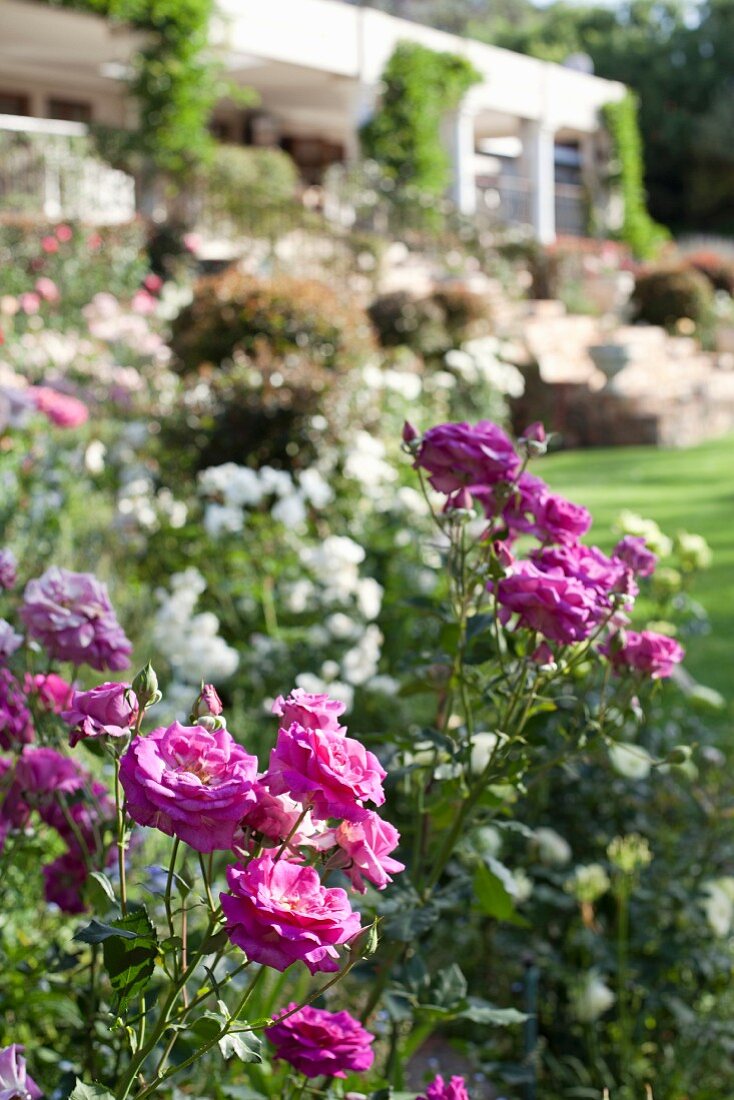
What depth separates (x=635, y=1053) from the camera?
233 centimetres

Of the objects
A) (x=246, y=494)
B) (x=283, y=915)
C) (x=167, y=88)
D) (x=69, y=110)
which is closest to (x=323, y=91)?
(x=69, y=110)

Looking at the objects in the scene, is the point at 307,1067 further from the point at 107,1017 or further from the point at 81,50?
the point at 81,50

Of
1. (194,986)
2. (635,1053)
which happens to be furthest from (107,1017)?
(635,1053)

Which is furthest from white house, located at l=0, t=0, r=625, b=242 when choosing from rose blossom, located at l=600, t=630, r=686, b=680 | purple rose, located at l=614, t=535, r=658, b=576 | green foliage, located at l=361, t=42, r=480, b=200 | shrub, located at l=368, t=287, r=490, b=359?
rose blossom, located at l=600, t=630, r=686, b=680

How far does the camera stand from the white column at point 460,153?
826 inches

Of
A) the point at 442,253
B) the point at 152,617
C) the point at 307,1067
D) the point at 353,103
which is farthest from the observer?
the point at 353,103

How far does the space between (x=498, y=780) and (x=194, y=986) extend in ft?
1.57

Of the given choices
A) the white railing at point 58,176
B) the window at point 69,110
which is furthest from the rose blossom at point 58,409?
the window at point 69,110

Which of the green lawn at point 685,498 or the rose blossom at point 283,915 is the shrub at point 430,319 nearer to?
the green lawn at point 685,498

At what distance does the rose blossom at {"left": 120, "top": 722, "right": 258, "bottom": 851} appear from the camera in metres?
0.90

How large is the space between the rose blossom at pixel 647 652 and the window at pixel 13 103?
20.3m

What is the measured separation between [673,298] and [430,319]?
6930 millimetres

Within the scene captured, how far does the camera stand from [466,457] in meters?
1.51

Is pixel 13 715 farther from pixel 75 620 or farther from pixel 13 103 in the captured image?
pixel 13 103
